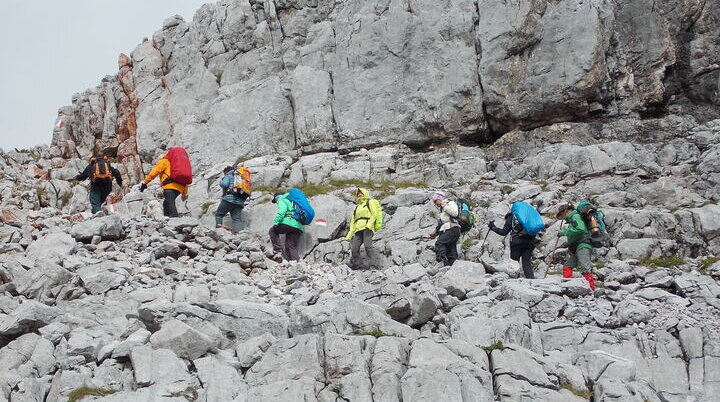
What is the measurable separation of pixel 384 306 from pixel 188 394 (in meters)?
5.10

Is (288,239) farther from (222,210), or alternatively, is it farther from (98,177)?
(98,177)

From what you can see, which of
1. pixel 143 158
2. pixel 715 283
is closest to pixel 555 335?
pixel 715 283

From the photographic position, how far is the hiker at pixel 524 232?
61.4ft

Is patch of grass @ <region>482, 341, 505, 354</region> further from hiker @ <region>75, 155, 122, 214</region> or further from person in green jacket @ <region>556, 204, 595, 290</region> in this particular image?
hiker @ <region>75, 155, 122, 214</region>

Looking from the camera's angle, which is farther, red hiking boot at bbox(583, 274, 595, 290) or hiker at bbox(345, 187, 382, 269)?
hiker at bbox(345, 187, 382, 269)

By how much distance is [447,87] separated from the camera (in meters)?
31.8

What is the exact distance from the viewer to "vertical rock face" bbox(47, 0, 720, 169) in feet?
101

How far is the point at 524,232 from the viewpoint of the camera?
1881cm

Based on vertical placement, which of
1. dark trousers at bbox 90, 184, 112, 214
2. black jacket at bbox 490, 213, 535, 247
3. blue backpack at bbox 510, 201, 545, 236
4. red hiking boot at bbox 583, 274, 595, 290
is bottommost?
red hiking boot at bbox 583, 274, 595, 290

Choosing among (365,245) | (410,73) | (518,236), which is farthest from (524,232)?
(410,73)

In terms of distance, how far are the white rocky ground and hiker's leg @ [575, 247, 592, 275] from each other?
2.24 feet

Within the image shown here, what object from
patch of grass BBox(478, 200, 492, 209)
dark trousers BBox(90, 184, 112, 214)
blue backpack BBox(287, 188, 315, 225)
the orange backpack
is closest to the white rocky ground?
patch of grass BBox(478, 200, 492, 209)

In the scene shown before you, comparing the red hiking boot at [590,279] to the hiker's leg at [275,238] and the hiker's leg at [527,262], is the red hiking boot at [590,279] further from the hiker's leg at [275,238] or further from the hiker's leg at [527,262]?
the hiker's leg at [275,238]

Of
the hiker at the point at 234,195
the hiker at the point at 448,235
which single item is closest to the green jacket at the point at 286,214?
the hiker at the point at 234,195
